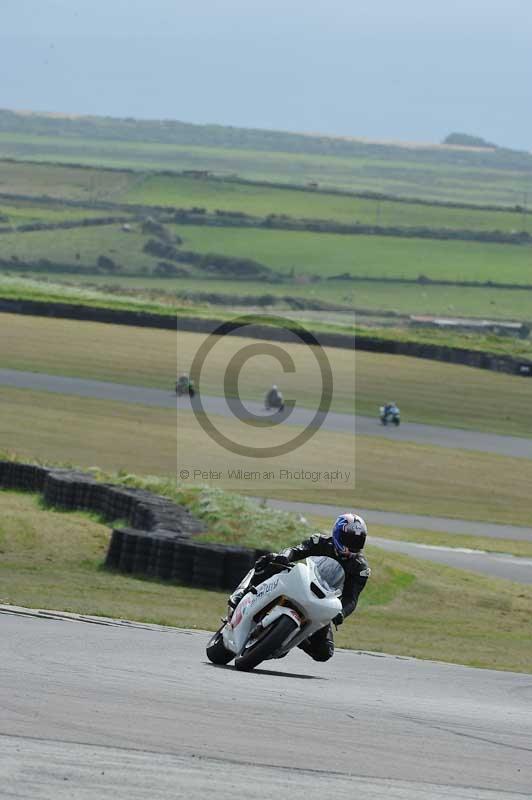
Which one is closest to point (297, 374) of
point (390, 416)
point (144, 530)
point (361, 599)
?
point (390, 416)

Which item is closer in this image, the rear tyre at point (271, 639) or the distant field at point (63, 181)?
the rear tyre at point (271, 639)

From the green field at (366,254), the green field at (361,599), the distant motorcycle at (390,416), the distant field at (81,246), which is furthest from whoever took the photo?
the green field at (366,254)

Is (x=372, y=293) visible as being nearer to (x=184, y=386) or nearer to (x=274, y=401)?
(x=184, y=386)

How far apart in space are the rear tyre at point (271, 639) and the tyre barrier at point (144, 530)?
746 cm

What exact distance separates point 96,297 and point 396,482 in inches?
1283

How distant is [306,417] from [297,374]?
8.71 meters

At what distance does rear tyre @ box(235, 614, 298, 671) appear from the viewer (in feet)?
30.6

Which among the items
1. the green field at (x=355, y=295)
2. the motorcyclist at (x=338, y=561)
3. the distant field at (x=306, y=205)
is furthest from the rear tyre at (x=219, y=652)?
the distant field at (x=306, y=205)

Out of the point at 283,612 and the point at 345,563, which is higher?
the point at 345,563

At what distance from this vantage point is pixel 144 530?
63.9 ft

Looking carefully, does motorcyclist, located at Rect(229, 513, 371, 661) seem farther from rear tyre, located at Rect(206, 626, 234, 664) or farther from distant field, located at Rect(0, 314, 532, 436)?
distant field, located at Rect(0, 314, 532, 436)

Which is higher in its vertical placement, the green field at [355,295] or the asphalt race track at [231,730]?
the green field at [355,295]

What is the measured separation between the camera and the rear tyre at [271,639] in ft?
30.6

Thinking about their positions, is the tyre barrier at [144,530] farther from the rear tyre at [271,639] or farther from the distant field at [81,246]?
the distant field at [81,246]
